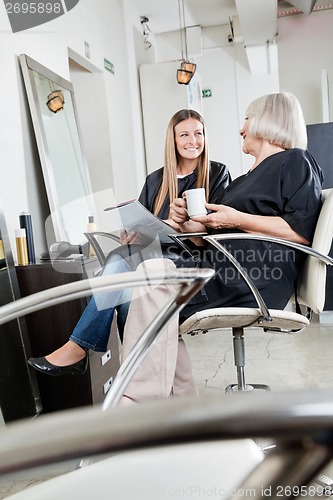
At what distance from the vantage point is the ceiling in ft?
23.2

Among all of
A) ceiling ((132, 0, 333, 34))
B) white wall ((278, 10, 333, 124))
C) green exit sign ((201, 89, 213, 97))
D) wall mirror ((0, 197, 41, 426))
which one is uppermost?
ceiling ((132, 0, 333, 34))

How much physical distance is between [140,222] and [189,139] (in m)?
1.10

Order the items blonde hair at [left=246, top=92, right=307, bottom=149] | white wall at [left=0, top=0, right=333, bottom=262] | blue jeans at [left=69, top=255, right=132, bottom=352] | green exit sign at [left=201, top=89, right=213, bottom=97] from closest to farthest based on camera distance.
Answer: blue jeans at [left=69, top=255, right=132, bottom=352] < blonde hair at [left=246, top=92, right=307, bottom=149] < white wall at [left=0, top=0, right=333, bottom=262] < green exit sign at [left=201, top=89, right=213, bottom=97]

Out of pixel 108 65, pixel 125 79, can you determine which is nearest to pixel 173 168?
pixel 108 65

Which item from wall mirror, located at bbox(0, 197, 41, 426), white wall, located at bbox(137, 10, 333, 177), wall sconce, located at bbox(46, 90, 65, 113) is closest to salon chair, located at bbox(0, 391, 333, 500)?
wall mirror, located at bbox(0, 197, 41, 426)

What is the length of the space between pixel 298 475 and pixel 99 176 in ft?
17.5

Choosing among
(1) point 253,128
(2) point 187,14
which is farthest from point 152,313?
(2) point 187,14

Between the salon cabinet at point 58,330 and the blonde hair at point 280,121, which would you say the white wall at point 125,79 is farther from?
the blonde hair at point 280,121

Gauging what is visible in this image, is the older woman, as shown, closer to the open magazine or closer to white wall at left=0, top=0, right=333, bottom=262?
the open magazine

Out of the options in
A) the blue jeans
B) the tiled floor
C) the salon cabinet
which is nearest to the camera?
the blue jeans

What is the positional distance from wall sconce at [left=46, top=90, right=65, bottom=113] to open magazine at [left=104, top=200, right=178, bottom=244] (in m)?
1.89

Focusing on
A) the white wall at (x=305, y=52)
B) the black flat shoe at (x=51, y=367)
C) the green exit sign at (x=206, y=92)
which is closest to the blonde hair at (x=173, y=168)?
the black flat shoe at (x=51, y=367)

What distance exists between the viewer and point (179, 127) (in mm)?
3123

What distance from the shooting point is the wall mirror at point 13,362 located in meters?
2.47
